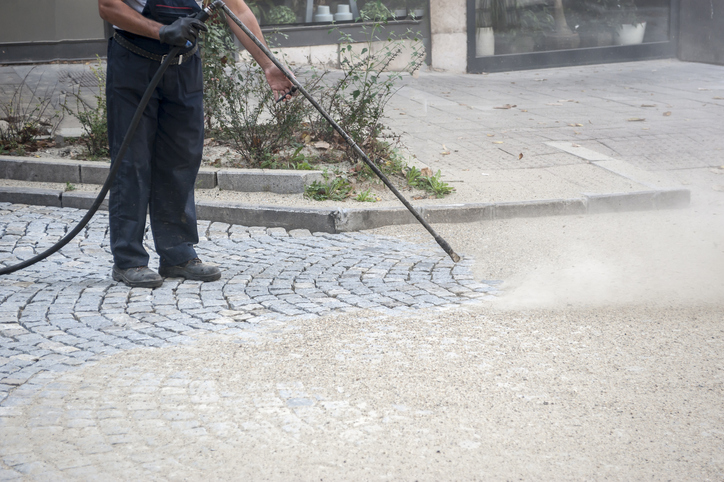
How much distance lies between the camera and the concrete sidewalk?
5617 mm

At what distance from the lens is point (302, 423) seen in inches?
104

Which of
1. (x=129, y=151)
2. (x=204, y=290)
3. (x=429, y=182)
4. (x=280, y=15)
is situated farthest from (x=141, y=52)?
(x=280, y=15)

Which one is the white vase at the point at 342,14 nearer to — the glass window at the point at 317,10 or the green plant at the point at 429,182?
the glass window at the point at 317,10

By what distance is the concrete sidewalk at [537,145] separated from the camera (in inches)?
221

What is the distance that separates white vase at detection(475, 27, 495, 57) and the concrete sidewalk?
0.98 m

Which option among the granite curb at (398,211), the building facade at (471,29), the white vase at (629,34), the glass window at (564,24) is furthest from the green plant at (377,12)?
the white vase at (629,34)

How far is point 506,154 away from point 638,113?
8.65ft

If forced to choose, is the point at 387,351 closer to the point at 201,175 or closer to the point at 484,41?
the point at 201,175

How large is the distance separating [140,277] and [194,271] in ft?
1.01

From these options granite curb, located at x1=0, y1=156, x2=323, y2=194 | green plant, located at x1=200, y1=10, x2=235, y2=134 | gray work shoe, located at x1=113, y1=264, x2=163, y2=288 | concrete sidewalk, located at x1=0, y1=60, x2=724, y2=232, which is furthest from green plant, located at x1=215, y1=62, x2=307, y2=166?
gray work shoe, located at x1=113, y1=264, x2=163, y2=288

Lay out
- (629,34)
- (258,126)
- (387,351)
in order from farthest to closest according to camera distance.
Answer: (629,34)
(258,126)
(387,351)

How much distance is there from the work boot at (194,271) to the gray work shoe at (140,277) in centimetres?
17

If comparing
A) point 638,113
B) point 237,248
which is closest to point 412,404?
point 237,248

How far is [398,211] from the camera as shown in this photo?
550cm
